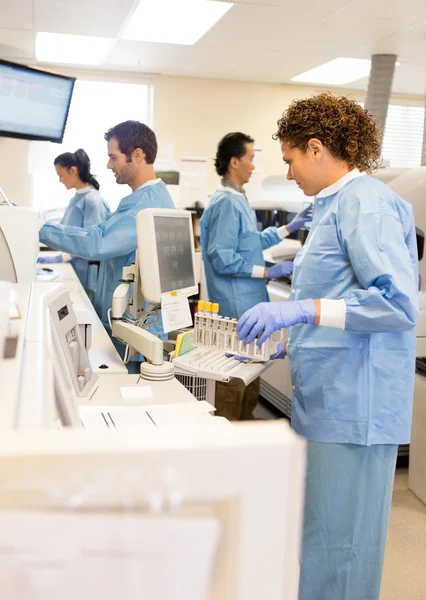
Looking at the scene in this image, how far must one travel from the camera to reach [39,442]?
0.39 meters

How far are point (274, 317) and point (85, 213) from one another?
274 centimetres

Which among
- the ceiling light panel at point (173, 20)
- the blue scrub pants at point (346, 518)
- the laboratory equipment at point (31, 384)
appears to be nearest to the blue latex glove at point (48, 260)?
the ceiling light panel at point (173, 20)

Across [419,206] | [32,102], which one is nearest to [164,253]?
[419,206]

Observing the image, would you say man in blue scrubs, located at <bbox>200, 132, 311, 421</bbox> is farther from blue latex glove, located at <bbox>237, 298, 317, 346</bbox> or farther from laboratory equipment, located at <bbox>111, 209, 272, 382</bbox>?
blue latex glove, located at <bbox>237, 298, 317, 346</bbox>

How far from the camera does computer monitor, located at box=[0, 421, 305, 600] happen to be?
0.38 meters

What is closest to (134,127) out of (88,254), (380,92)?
(88,254)

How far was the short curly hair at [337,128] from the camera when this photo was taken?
1.57 metres

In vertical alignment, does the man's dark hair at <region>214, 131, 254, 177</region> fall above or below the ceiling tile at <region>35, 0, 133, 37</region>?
below

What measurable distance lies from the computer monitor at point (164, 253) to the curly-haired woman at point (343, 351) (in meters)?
0.30

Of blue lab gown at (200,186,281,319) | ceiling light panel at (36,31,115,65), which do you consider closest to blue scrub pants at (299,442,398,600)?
blue lab gown at (200,186,281,319)

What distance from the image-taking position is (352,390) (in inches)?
61.4

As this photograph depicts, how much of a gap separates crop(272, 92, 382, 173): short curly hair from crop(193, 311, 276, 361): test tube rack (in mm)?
642

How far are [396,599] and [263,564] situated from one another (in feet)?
6.28

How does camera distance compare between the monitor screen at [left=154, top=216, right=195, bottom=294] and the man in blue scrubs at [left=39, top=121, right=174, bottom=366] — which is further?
the man in blue scrubs at [left=39, top=121, right=174, bottom=366]
